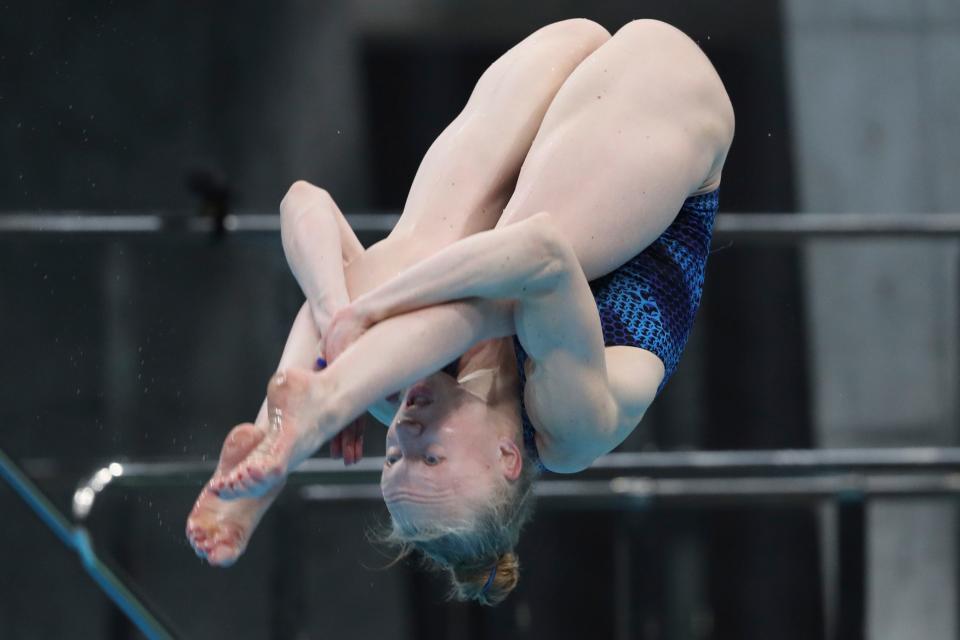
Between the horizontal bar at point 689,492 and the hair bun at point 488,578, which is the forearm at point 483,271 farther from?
the horizontal bar at point 689,492

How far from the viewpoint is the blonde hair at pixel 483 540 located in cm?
199

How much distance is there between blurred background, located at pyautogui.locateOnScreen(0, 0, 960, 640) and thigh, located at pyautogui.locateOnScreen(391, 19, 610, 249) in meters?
1.56

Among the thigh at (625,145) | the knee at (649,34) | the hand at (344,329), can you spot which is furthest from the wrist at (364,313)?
the knee at (649,34)

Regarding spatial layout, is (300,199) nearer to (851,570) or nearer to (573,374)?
(573,374)

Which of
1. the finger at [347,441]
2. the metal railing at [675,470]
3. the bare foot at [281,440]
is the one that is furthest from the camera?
the metal railing at [675,470]

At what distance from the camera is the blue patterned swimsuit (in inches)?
82.8

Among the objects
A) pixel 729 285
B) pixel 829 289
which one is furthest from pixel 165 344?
pixel 829 289

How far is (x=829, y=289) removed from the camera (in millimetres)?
4379

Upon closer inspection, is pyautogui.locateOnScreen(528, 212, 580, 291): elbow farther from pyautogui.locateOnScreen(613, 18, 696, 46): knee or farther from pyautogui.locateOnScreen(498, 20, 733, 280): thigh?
pyautogui.locateOnScreen(613, 18, 696, 46): knee

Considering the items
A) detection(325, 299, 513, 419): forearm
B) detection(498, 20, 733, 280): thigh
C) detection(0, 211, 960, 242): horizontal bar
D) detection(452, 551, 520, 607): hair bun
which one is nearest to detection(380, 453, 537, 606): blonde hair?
detection(452, 551, 520, 607): hair bun

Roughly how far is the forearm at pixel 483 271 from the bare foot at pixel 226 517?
0.78 ft

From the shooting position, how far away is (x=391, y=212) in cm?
414

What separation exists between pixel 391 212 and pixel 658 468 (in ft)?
5.04

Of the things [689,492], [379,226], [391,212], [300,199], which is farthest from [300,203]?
[391,212]
